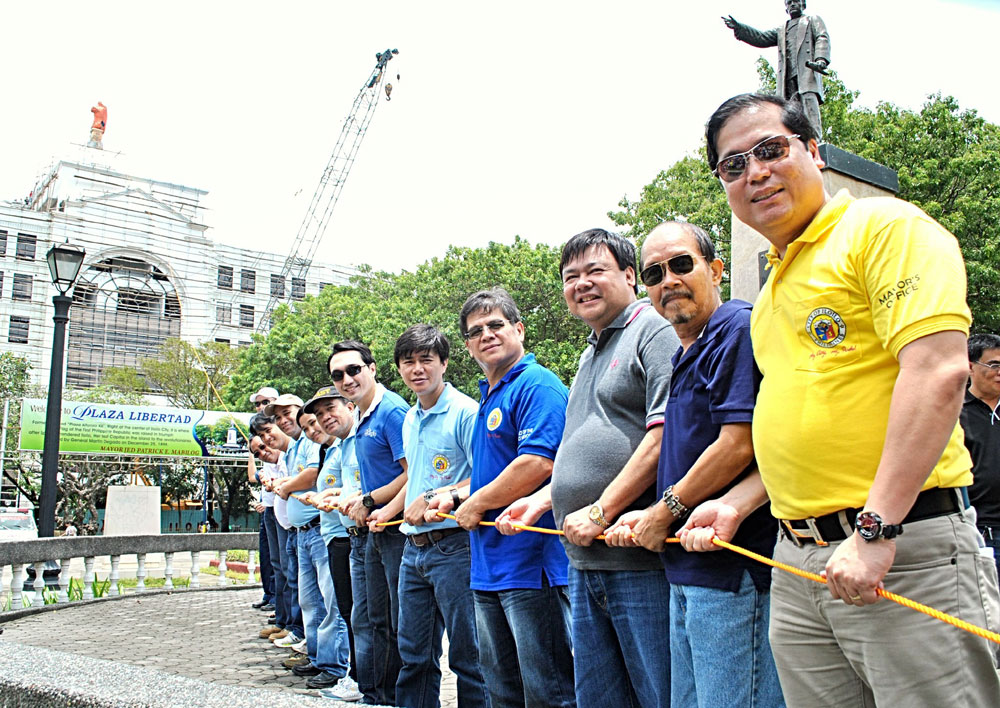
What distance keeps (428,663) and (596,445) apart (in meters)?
2.09

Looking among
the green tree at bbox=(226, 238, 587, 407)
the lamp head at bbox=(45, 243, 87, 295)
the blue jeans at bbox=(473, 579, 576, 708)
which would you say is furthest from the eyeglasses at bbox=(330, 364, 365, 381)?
the green tree at bbox=(226, 238, 587, 407)

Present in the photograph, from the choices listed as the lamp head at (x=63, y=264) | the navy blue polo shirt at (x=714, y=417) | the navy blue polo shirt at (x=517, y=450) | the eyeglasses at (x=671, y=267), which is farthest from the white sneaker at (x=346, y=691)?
the lamp head at (x=63, y=264)

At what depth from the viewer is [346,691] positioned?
19.3 ft

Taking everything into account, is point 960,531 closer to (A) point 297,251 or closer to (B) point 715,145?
(B) point 715,145

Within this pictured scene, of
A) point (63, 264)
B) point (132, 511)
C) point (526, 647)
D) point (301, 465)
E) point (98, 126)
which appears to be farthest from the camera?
point (98, 126)

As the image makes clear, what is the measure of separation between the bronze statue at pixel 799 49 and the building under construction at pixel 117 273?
55.4 m

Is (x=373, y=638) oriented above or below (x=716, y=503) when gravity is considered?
below

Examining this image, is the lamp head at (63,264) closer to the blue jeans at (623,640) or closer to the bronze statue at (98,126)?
the blue jeans at (623,640)

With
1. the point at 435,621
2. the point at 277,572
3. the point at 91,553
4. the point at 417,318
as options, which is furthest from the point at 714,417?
the point at 417,318

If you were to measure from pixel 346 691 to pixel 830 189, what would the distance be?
4.76m

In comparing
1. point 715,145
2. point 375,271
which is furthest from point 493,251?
point 715,145

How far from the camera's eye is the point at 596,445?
325cm

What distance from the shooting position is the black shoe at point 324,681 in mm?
6473

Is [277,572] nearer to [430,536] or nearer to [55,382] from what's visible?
[55,382]
